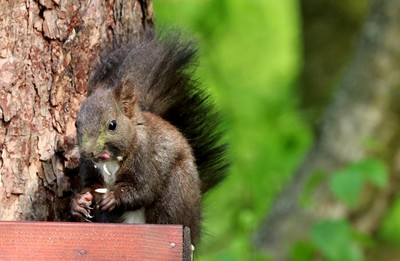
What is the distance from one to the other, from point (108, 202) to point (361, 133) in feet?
11.1

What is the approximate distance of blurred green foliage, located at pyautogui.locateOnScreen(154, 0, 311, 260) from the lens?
760cm

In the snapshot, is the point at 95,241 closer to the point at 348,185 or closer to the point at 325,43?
the point at 348,185

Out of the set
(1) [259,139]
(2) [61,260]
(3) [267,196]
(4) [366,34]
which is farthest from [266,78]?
(2) [61,260]

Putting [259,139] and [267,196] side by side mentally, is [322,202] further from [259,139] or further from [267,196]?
[259,139]

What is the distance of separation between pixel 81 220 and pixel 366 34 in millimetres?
3561

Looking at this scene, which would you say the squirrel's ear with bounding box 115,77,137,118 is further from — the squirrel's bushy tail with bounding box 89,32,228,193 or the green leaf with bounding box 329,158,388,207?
the green leaf with bounding box 329,158,388,207

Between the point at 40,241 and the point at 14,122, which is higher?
the point at 14,122

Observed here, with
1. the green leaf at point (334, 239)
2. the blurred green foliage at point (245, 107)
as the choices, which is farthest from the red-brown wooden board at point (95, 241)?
the blurred green foliage at point (245, 107)

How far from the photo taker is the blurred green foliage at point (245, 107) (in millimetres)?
7598

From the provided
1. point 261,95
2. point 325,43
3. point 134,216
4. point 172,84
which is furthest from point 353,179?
point 261,95

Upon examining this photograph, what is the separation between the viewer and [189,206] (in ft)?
11.1

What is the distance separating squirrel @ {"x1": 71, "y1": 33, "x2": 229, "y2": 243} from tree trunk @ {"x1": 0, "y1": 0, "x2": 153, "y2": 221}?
0.09m

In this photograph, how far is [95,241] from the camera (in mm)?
2809

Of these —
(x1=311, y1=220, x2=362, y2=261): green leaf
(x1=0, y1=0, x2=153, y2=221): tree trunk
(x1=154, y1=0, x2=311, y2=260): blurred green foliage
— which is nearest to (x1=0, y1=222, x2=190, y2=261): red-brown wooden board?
(x1=0, y1=0, x2=153, y2=221): tree trunk
